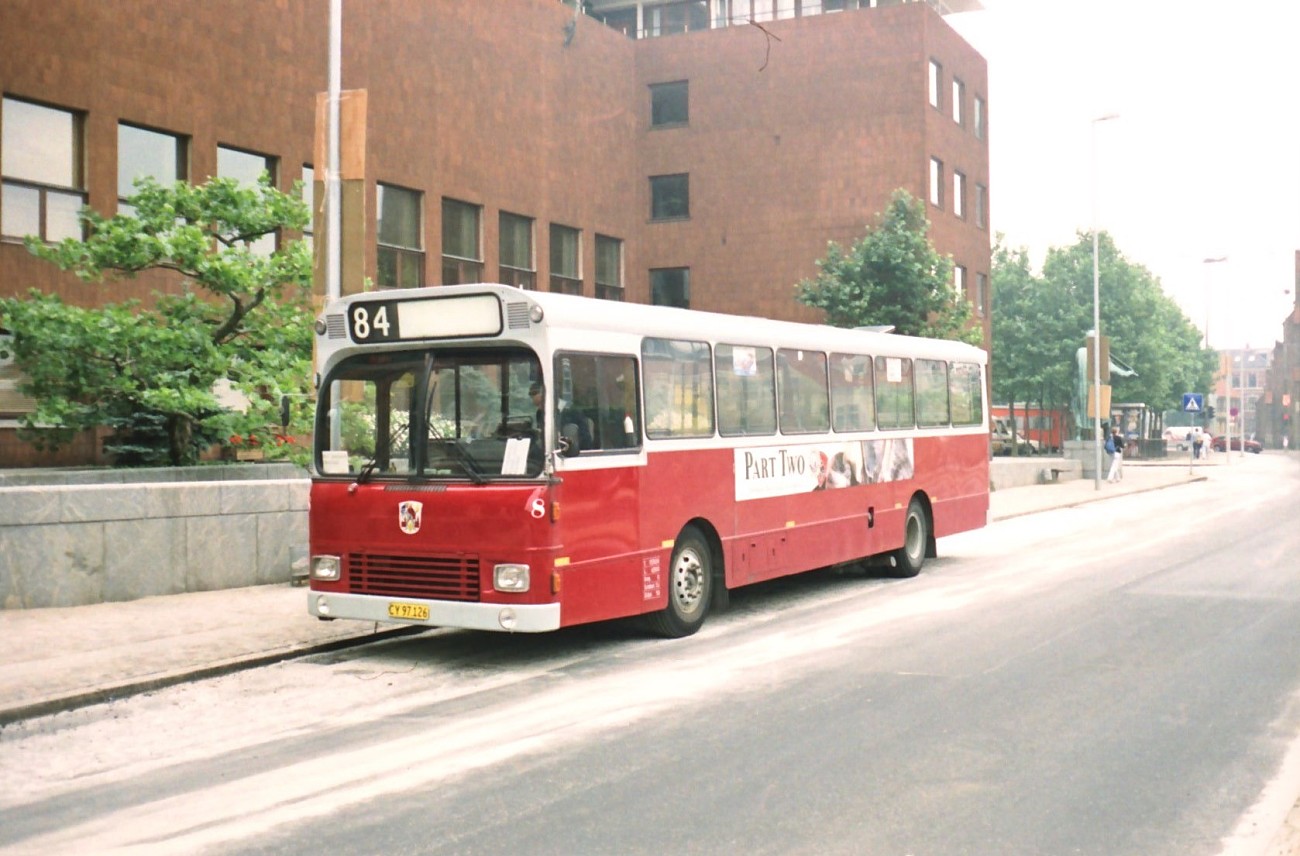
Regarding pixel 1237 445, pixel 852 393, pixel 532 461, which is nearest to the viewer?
pixel 532 461

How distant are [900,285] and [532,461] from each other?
26.0m

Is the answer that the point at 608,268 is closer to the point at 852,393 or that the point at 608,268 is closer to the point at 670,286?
the point at 670,286

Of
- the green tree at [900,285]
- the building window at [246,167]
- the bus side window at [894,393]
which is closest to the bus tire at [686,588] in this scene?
the bus side window at [894,393]

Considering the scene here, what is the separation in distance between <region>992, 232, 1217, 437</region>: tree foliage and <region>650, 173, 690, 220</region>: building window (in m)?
30.5

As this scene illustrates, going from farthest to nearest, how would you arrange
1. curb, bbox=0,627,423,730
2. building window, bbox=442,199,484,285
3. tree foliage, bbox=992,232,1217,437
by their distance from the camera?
tree foliage, bbox=992,232,1217,437 → building window, bbox=442,199,484,285 → curb, bbox=0,627,423,730

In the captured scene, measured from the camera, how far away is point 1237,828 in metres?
5.82

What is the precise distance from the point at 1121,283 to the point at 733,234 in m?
34.8

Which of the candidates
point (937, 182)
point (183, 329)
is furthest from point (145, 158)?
point (937, 182)

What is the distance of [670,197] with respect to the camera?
145 feet

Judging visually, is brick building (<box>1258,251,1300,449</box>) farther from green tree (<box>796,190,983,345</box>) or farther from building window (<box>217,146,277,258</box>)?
building window (<box>217,146,277,258</box>)

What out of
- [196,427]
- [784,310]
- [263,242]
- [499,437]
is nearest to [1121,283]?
[784,310]

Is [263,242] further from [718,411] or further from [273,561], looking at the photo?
[718,411]

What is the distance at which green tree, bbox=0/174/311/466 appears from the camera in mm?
16922

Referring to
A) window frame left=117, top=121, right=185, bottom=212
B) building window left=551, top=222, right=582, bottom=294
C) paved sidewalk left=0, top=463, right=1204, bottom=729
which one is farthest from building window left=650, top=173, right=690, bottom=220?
paved sidewalk left=0, top=463, right=1204, bottom=729
